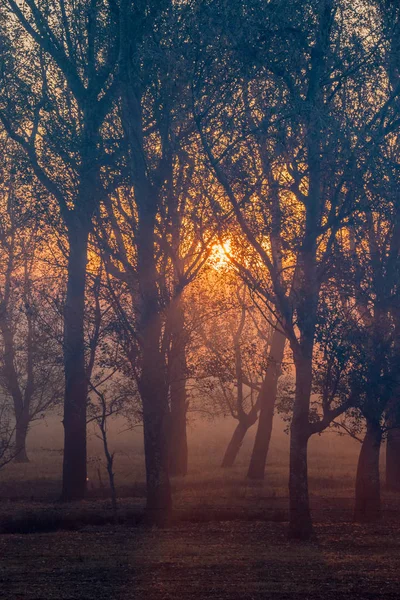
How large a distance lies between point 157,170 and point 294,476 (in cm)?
914

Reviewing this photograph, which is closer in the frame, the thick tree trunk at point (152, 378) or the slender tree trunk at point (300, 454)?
the slender tree trunk at point (300, 454)

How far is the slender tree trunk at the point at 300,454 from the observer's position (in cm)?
1852

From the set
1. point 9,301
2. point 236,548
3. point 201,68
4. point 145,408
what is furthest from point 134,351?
point 9,301

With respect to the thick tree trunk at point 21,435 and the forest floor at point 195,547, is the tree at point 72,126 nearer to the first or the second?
the forest floor at point 195,547

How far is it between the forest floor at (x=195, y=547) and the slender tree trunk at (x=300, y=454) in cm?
54

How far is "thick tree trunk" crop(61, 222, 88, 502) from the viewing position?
24.5 m

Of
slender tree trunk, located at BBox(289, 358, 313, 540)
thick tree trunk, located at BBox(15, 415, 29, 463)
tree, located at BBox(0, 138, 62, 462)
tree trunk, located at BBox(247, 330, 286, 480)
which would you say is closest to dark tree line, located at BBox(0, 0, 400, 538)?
slender tree trunk, located at BBox(289, 358, 313, 540)

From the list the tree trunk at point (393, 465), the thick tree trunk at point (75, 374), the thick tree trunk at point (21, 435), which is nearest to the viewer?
the thick tree trunk at point (75, 374)

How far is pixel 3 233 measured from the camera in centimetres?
3086

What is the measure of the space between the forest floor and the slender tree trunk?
54 cm

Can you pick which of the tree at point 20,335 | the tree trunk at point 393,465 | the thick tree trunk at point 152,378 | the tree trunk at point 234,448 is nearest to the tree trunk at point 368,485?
the thick tree trunk at point 152,378

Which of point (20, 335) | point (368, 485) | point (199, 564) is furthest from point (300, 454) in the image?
point (20, 335)

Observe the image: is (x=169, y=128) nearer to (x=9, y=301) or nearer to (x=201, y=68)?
(x=201, y=68)

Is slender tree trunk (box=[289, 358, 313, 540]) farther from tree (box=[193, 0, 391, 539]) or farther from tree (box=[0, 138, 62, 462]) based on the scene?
tree (box=[0, 138, 62, 462])
